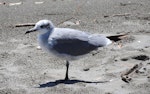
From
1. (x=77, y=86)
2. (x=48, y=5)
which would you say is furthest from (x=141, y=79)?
(x=48, y=5)

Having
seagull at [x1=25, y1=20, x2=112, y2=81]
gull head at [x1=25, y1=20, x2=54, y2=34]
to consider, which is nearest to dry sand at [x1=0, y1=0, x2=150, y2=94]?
seagull at [x1=25, y1=20, x2=112, y2=81]

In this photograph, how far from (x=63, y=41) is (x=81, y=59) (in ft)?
3.40

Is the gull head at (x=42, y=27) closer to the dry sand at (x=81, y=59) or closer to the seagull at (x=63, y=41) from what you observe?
the seagull at (x=63, y=41)

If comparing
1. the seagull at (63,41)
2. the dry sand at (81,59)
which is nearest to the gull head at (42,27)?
the seagull at (63,41)

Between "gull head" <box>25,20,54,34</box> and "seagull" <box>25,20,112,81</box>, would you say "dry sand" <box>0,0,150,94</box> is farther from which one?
"gull head" <box>25,20,54,34</box>

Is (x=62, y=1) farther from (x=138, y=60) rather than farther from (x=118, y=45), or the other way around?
(x=138, y=60)

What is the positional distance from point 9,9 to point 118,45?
144 inches

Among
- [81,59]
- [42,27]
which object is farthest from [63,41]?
[81,59]

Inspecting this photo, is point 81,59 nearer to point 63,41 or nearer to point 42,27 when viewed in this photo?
point 63,41

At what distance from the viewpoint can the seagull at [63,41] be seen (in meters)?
6.13

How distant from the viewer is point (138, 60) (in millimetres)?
6840

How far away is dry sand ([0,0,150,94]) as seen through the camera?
5992 millimetres

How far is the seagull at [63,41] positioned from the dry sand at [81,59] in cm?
37

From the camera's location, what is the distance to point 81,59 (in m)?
7.16
